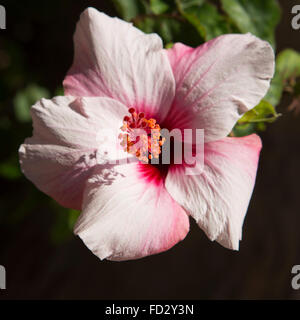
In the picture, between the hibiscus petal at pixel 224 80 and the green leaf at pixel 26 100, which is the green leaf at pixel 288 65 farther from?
the green leaf at pixel 26 100

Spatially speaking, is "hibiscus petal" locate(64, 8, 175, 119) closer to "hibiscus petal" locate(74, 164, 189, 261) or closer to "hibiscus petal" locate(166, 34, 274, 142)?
"hibiscus petal" locate(166, 34, 274, 142)

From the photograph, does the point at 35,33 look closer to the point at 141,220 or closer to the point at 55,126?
the point at 55,126

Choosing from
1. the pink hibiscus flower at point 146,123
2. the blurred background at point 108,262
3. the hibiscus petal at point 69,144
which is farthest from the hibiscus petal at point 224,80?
the blurred background at point 108,262

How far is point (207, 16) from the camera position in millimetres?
1259

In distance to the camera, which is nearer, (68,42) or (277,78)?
(277,78)

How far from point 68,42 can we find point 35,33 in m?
0.22

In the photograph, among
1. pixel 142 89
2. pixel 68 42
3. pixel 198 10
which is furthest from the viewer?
pixel 68 42

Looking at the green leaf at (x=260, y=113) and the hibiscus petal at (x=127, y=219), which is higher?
the green leaf at (x=260, y=113)

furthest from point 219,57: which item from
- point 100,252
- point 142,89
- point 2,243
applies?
point 2,243

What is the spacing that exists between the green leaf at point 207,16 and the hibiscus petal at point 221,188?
0.42 meters

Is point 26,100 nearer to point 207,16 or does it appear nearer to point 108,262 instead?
point 108,262

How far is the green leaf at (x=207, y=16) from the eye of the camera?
1243 mm

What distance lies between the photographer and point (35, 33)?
7.73ft

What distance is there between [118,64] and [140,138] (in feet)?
0.63
